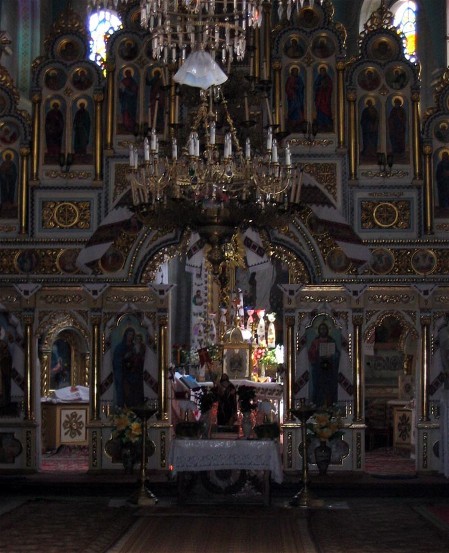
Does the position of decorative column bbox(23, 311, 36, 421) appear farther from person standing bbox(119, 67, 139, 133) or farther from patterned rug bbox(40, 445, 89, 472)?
person standing bbox(119, 67, 139, 133)

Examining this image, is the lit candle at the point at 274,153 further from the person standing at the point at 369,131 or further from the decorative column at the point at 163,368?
the decorative column at the point at 163,368

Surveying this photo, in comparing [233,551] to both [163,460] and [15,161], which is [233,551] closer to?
[163,460]

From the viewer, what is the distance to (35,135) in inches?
722

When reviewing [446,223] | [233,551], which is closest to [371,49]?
[446,223]

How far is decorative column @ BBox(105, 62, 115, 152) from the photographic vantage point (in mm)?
18219

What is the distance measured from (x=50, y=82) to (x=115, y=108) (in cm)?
112

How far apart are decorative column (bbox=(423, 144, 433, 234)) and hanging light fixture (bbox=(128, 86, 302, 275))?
3290mm

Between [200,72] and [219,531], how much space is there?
17.7ft

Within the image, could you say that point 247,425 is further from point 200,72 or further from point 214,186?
point 200,72

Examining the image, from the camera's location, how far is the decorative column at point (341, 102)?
18.1 meters

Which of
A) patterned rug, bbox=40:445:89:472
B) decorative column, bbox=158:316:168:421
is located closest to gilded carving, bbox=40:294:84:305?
decorative column, bbox=158:316:168:421

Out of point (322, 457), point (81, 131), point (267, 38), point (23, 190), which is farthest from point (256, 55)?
point (322, 457)

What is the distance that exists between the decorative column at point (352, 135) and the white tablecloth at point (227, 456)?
4787 mm

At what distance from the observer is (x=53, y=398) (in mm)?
21094
